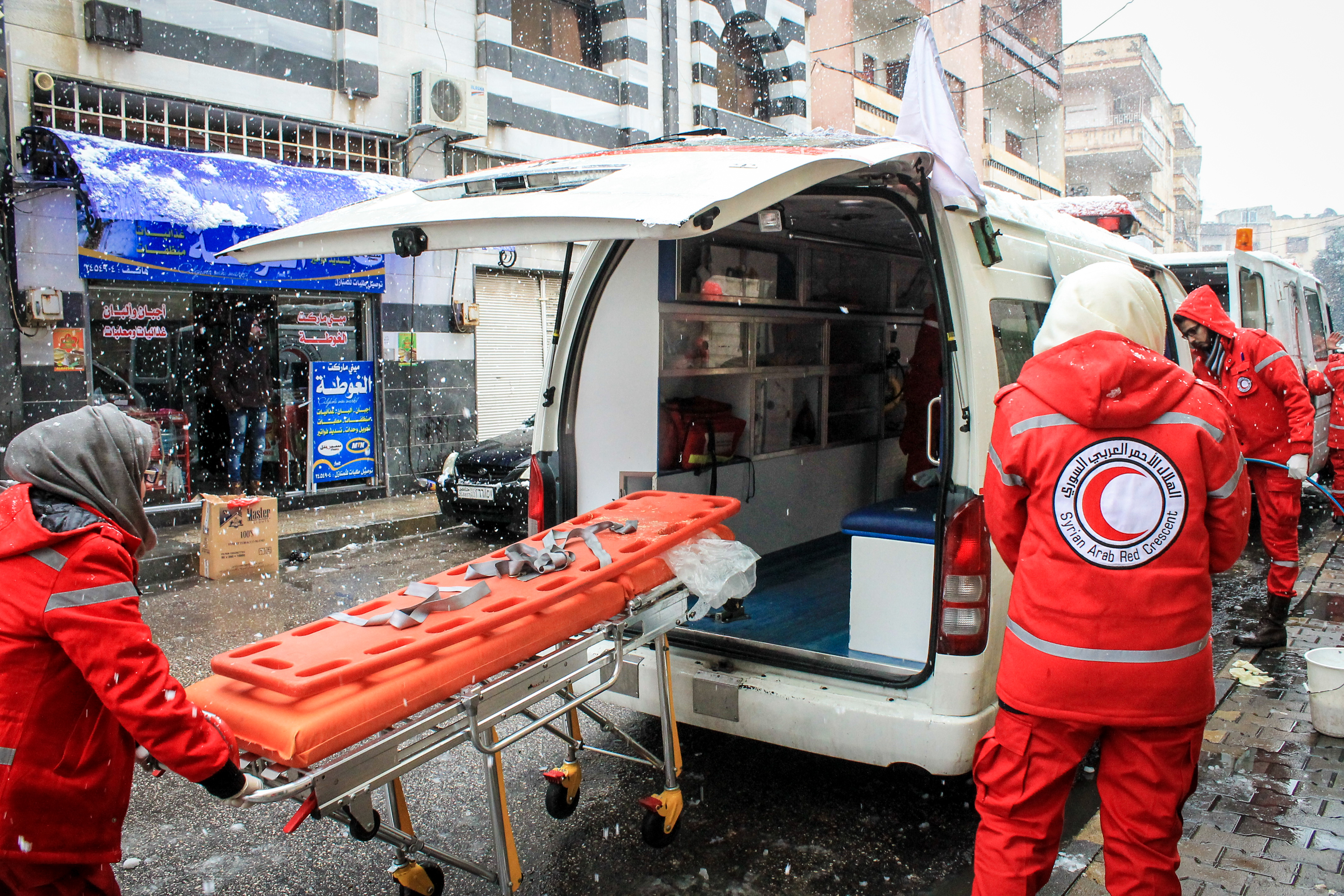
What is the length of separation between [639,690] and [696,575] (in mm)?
645

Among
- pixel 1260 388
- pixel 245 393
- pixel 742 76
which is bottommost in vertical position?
pixel 245 393

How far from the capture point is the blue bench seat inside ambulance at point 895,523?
3715 mm

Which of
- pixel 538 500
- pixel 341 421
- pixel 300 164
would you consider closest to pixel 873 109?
pixel 300 164

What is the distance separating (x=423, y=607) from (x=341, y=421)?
9.11 meters

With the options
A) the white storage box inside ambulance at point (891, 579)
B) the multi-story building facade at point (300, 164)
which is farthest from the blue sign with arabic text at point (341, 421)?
the white storage box inside ambulance at point (891, 579)

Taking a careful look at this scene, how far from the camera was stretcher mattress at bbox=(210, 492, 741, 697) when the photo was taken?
232 centimetres

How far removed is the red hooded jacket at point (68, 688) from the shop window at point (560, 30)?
1270 cm

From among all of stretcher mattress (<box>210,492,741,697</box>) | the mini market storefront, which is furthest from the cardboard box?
stretcher mattress (<box>210,492,741,697</box>)

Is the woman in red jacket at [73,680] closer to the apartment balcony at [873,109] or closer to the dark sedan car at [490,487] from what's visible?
the dark sedan car at [490,487]

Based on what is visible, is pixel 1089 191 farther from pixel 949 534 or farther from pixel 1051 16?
pixel 949 534

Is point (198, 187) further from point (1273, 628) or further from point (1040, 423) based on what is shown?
point (1273, 628)

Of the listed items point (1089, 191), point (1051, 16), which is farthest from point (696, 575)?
point (1089, 191)

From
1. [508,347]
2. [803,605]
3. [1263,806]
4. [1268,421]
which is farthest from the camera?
[508,347]

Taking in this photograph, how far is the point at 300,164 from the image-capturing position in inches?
436
